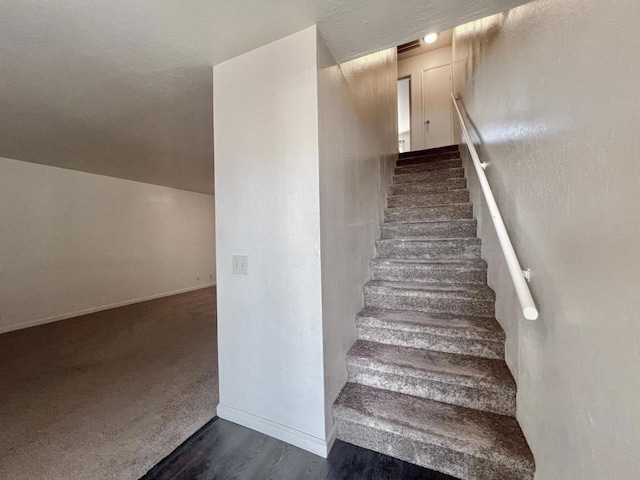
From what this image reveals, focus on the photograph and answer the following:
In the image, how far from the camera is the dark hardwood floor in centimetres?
130

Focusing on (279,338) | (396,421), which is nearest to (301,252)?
(279,338)

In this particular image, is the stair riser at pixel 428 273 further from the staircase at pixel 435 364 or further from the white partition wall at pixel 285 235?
the white partition wall at pixel 285 235

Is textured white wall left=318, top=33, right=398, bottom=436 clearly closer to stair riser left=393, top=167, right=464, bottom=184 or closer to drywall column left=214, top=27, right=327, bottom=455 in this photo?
drywall column left=214, top=27, right=327, bottom=455

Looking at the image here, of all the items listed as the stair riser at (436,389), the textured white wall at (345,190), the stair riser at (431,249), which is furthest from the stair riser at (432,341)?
the stair riser at (431,249)

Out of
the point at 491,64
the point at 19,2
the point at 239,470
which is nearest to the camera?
the point at 19,2

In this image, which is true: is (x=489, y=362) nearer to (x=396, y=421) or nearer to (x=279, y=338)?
(x=396, y=421)

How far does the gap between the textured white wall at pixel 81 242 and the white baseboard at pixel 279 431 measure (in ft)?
13.6

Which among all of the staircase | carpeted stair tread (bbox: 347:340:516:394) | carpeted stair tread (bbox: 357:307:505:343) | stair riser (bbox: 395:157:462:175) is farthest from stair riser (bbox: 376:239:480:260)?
stair riser (bbox: 395:157:462:175)

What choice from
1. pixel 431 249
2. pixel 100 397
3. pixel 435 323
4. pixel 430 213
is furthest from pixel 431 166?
pixel 100 397

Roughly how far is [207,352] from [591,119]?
10.7 feet

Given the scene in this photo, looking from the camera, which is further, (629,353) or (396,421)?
(396,421)

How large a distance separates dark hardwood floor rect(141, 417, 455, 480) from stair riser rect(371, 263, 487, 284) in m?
1.34

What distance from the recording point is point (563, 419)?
2.77 feet

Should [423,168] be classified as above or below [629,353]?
above
